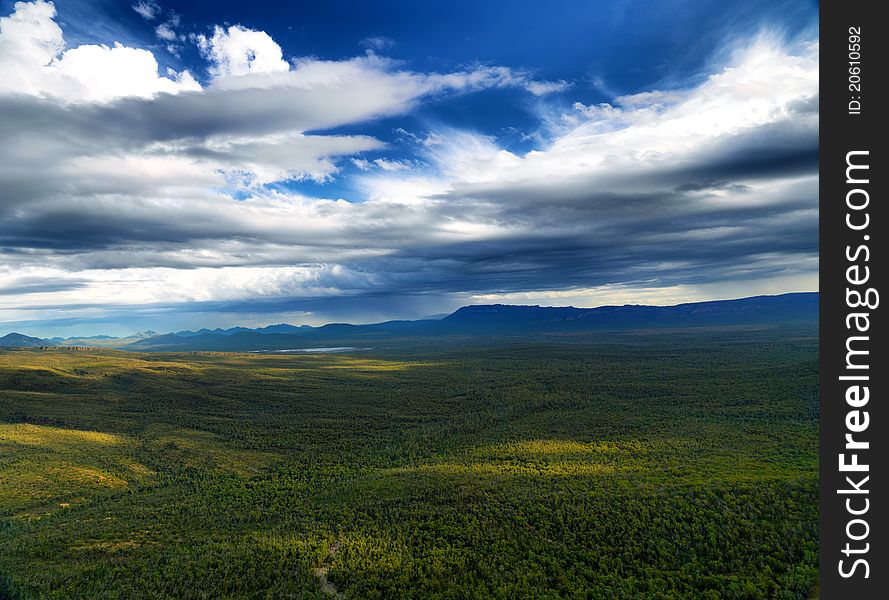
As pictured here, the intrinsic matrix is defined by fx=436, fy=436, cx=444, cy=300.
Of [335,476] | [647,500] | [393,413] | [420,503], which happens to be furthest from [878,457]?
[393,413]

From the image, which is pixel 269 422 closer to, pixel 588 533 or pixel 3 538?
pixel 3 538

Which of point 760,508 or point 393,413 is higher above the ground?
point 760,508

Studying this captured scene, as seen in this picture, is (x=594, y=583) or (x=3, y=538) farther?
(x=3, y=538)

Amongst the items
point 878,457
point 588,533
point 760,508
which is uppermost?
point 878,457

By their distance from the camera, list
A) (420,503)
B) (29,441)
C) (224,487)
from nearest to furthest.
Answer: (420,503)
(224,487)
(29,441)

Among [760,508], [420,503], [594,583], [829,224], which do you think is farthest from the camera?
[420,503]

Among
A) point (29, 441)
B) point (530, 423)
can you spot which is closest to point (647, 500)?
point (530, 423)
